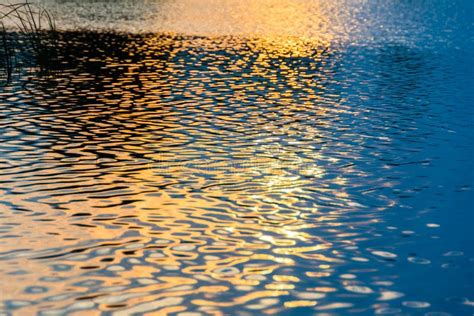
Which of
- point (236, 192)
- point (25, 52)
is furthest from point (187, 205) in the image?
point (25, 52)

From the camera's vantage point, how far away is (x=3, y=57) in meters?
41.2

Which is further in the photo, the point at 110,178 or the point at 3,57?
the point at 3,57

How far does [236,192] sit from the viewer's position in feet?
54.9

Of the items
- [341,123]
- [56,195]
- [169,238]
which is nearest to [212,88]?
[341,123]

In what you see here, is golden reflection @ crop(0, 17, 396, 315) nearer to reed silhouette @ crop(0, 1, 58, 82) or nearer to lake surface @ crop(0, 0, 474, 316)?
lake surface @ crop(0, 0, 474, 316)

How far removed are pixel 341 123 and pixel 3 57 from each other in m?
23.9

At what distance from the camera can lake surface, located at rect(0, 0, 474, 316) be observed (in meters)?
11.5

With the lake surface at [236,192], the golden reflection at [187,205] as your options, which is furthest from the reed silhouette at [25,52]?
the golden reflection at [187,205]

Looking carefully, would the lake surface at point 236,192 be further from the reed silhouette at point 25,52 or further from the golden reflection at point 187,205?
the reed silhouette at point 25,52

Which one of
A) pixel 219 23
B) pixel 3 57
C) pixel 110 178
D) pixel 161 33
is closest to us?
Answer: pixel 110 178

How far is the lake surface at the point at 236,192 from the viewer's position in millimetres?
11547


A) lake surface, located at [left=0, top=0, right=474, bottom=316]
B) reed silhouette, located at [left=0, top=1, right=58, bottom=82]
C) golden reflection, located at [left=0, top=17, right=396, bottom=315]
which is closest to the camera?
lake surface, located at [left=0, top=0, right=474, bottom=316]

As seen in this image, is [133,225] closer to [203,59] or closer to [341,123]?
[341,123]

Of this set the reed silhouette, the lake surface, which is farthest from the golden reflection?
the reed silhouette
